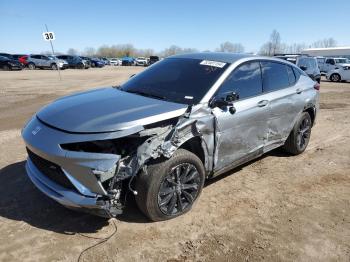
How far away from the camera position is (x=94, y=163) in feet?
10.7

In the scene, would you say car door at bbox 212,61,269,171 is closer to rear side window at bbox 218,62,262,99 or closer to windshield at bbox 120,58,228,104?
rear side window at bbox 218,62,262,99

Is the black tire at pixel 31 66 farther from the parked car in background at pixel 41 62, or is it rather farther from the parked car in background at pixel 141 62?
the parked car in background at pixel 141 62

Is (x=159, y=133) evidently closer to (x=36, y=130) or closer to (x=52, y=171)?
(x=52, y=171)

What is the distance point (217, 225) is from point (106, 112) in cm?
172

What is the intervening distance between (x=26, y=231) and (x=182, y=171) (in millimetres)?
1737

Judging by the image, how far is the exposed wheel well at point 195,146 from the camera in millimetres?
4008

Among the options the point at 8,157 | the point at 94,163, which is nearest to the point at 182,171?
the point at 94,163

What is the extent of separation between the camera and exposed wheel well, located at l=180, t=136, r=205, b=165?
401cm

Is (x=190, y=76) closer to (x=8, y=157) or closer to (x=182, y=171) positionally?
(x=182, y=171)

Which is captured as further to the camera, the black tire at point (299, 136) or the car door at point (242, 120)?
the black tire at point (299, 136)

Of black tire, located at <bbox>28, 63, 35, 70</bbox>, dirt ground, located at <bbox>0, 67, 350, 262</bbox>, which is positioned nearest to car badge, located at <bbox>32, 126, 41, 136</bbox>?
dirt ground, located at <bbox>0, 67, 350, 262</bbox>

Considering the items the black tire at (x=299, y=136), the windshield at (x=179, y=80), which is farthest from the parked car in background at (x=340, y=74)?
the windshield at (x=179, y=80)

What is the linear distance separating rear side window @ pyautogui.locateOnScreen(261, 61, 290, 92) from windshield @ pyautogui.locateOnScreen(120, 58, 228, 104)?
0.90 m

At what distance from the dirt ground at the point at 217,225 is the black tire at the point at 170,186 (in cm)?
17
